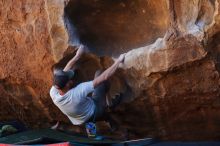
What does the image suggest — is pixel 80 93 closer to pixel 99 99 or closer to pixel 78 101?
pixel 78 101

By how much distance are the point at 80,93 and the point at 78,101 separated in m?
0.08

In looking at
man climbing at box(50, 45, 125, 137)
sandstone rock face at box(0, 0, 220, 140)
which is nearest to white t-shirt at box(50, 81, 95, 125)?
man climbing at box(50, 45, 125, 137)

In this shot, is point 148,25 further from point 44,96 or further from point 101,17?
point 44,96

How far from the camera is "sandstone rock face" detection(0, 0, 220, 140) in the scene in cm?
520

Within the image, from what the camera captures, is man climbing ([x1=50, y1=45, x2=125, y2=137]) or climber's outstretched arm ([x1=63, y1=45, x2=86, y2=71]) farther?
climber's outstretched arm ([x1=63, y1=45, x2=86, y2=71])

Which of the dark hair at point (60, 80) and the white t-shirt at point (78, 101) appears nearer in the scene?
the dark hair at point (60, 80)

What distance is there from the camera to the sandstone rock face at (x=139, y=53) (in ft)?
17.1

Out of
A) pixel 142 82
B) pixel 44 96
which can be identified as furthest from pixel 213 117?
pixel 44 96

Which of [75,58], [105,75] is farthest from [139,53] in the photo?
[75,58]

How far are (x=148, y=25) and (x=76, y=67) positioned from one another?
836 mm

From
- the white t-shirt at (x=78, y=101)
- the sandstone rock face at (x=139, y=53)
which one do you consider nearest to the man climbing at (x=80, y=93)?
the white t-shirt at (x=78, y=101)

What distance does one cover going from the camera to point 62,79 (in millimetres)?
5340

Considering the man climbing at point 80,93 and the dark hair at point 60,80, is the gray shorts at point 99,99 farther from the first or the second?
the dark hair at point 60,80

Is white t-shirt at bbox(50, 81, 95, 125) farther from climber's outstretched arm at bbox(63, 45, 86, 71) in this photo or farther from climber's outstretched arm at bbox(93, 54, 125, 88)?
climber's outstretched arm at bbox(63, 45, 86, 71)
